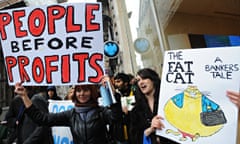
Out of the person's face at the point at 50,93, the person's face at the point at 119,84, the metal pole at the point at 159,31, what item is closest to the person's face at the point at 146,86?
the person's face at the point at 119,84

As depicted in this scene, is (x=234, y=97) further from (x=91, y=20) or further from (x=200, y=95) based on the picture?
(x=91, y=20)

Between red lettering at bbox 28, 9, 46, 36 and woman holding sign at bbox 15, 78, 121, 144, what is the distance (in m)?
0.45

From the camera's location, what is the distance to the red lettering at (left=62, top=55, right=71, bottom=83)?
2.62 m

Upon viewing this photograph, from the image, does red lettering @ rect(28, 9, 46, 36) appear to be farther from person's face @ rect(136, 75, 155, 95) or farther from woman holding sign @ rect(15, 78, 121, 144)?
person's face @ rect(136, 75, 155, 95)

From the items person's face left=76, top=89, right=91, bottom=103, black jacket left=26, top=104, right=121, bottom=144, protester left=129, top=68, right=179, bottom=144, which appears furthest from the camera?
person's face left=76, top=89, right=91, bottom=103

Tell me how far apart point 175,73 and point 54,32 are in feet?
3.63

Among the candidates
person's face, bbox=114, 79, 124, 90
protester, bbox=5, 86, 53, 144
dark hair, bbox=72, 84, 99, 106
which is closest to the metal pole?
person's face, bbox=114, 79, 124, 90

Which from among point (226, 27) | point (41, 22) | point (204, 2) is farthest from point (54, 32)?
point (226, 27)

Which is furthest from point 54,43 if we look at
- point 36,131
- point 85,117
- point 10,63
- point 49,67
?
point 36,131

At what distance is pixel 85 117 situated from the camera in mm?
2590

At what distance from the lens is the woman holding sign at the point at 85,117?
254 cm

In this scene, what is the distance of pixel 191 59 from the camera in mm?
1964

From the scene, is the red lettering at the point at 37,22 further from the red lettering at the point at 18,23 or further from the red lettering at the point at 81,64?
the red lettering at the point at 81,64

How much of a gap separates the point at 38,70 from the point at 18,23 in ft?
1.42
